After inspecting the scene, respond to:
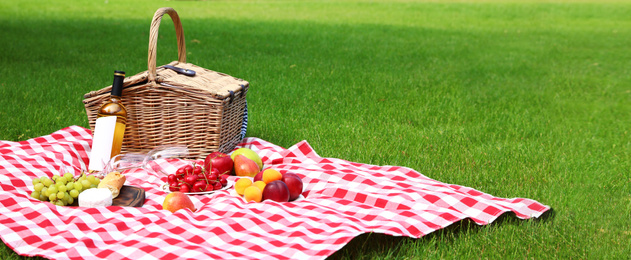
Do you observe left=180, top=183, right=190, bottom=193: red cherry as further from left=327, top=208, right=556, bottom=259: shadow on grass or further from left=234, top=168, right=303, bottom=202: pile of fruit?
left=327, top=208, right=556, bottom=259: shadow on grass

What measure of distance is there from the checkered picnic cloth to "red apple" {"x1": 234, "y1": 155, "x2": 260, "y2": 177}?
0.20 meters

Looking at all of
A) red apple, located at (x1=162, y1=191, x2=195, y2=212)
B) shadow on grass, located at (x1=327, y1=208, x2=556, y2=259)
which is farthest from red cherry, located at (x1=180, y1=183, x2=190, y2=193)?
shadow on grass, located at (x1=327, y1=208, x2=556, y2=259)

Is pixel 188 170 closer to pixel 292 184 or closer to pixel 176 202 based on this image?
pixel 176 202

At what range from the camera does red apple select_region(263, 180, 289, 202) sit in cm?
317

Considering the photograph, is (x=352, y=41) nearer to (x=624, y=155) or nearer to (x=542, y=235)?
(x=624, y=155)

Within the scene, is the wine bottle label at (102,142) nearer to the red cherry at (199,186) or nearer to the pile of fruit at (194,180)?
the pile of fruit at (194,180)

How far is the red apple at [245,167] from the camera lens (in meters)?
3.73

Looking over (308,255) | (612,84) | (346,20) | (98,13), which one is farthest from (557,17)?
(308,255)

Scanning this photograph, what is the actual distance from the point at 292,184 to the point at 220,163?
62 cm

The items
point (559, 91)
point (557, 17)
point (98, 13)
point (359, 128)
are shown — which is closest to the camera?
point (359, 128)

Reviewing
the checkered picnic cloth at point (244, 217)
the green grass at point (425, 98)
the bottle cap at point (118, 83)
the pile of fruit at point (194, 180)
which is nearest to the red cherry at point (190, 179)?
the pile of fruit at point (194, 180)

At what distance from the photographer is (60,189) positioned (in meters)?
3.04

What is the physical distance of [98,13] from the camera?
15492 millimetres

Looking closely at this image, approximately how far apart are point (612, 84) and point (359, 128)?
491 cm
